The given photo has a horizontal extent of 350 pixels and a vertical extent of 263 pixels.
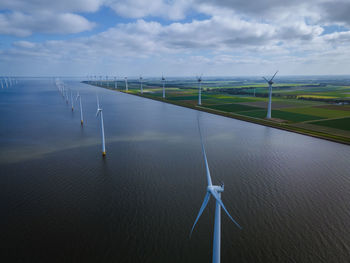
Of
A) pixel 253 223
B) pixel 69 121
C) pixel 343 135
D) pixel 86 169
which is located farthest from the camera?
pixel 69 121

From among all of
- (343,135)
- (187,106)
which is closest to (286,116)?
(343,135)

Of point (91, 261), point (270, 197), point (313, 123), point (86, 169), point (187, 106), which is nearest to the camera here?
point (91, 261)

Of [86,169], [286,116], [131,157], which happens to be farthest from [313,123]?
[86,169]

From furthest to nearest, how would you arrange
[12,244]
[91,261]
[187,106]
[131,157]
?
[187,106]
[131,157]
[12,244]
[91,261]

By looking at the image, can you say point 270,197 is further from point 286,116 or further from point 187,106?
point 187,106

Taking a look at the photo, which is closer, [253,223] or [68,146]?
[253,223]

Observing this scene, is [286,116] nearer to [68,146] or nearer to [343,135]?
[343,135]
